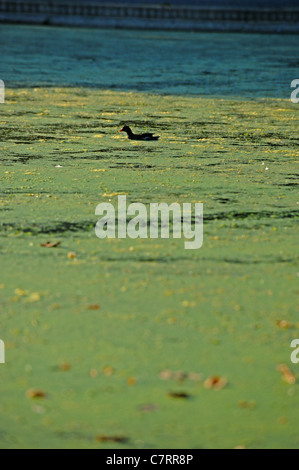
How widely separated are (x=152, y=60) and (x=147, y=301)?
10730 mm

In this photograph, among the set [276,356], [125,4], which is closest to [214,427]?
[276,356]

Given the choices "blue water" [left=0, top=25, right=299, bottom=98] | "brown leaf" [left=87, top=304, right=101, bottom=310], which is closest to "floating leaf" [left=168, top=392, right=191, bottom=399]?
"brown leaf" [left=87, top=304, right=101, bottom=310]

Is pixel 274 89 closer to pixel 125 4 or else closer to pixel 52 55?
pixel 52 55

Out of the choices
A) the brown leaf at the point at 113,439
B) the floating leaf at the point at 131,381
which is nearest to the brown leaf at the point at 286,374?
the floating leaf at the point at 131,381

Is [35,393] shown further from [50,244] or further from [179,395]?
[50,244]

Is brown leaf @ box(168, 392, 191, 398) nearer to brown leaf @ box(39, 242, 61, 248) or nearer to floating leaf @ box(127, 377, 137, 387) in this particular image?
floating leaf @ box(127, 377, 137, 387)

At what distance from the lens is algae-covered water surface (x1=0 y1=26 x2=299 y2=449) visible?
2.41 metres

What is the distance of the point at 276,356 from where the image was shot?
9.20 ft

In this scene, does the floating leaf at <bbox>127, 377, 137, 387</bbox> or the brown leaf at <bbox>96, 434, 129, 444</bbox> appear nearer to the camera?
the brown leaf at <bbox>96, 434, 129, 444</bbox>

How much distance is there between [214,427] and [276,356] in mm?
489

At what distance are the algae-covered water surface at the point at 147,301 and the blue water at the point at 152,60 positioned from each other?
442 cm

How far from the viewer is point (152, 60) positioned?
13.7 meters

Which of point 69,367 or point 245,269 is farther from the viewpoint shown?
point 245,269

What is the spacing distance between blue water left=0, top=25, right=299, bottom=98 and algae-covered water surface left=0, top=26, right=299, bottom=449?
442cm
